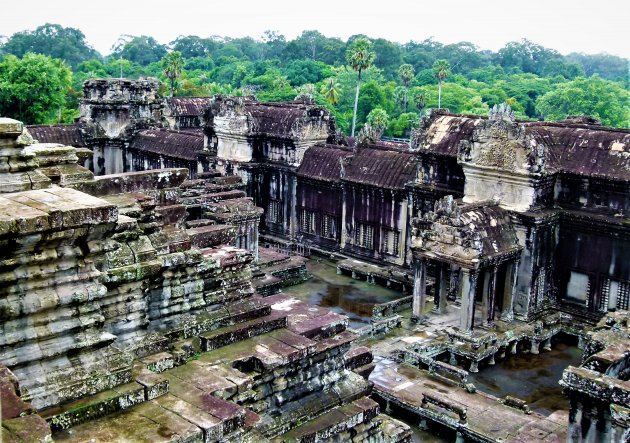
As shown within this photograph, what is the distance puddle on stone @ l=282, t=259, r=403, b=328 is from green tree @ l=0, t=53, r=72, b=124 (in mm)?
32693

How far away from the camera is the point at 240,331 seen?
507 inches

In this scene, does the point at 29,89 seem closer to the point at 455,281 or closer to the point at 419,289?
the point at 455,281

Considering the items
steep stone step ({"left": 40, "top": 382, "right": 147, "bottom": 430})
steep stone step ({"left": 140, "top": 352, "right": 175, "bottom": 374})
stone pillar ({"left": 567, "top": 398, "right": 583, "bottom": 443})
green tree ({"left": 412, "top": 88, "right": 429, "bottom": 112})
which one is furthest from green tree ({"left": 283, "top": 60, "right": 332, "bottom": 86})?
steep stone step ({"left": 40, "top": 382, "right": 147, "bottom": 430})

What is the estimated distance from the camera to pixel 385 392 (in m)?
19.6

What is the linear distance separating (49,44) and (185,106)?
104102 millimetres

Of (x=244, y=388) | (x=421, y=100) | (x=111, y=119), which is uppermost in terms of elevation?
(x=421, y=100)

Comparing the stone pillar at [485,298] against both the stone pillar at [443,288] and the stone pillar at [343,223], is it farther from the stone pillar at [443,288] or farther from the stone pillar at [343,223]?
the stone pillar at [343,223]

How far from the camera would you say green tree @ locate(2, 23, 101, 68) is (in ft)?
447

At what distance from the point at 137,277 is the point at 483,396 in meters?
11.8

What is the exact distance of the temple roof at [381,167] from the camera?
29.9 metres

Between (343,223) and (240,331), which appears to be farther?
(343,223)

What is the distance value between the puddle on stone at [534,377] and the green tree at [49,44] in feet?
422

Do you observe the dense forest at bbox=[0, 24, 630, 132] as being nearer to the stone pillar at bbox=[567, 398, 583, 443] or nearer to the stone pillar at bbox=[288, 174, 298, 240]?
the stone pillar at bbox=[288, 174, 298, 240]

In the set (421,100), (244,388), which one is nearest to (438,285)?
(244,388)
